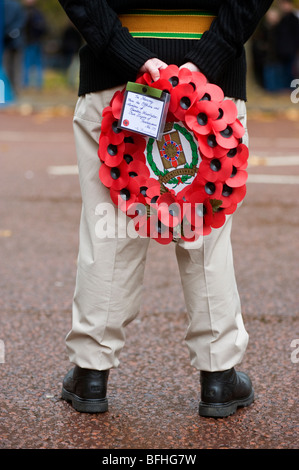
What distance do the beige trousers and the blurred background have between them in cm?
1359

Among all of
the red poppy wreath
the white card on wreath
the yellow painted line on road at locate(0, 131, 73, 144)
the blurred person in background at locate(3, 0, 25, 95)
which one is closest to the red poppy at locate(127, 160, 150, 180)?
the red poppy wreath

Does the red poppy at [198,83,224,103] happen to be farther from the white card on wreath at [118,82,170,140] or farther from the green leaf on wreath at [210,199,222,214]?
the green leaf on wreath at [210,199,222,214]

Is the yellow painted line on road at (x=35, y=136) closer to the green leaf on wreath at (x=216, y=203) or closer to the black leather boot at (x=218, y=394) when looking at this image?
the black leather boot at (x=218, y=394)

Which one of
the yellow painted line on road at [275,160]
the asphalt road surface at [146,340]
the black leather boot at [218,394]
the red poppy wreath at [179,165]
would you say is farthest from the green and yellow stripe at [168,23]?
the yellow painted line on road at [275,160]

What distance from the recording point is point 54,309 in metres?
4.42

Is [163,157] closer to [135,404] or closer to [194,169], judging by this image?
[194,169]

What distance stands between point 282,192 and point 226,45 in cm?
497

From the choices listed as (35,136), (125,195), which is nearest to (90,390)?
(125,195)

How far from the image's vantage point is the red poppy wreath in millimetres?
2760

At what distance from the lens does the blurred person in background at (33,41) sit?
20.8m

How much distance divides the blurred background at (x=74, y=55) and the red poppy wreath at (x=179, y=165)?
45.0 ft

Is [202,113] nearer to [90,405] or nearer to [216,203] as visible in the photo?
[216,203]

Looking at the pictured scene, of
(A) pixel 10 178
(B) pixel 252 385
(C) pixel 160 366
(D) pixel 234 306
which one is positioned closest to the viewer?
(D) pixel 234 306
